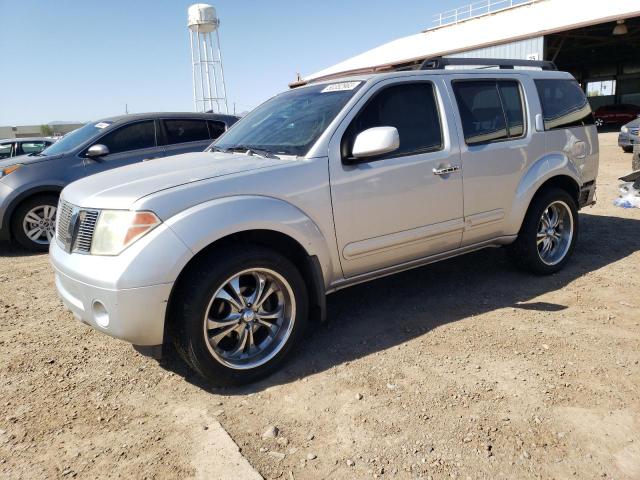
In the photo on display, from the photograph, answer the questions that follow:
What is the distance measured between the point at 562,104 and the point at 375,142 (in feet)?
8.55

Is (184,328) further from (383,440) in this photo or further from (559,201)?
(559,201)

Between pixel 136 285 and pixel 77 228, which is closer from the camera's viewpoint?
pixel 136 285

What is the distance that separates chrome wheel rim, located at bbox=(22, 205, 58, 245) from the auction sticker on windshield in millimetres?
4563

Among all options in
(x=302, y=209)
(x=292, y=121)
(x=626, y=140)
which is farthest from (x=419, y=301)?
(x=626, y=140)

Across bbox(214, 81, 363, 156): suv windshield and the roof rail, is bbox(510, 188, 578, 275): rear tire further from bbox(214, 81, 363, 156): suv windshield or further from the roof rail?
bbox(214, 81, 363, 156): suv windshield

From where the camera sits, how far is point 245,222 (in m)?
2.98

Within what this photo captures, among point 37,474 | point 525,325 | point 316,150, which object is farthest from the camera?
point 525,325

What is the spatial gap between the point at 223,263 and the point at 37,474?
53.0 inches

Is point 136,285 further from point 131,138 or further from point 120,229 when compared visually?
point 131,138

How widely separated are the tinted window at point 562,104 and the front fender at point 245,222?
2699 millimetres

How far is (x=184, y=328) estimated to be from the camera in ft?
9.40

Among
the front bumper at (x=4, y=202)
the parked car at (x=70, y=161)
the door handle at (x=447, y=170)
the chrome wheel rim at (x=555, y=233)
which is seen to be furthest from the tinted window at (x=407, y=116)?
the front bumper at (x=4, y=202)

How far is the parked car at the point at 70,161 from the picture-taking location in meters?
6.55

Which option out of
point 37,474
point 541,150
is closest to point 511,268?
point 541,150
